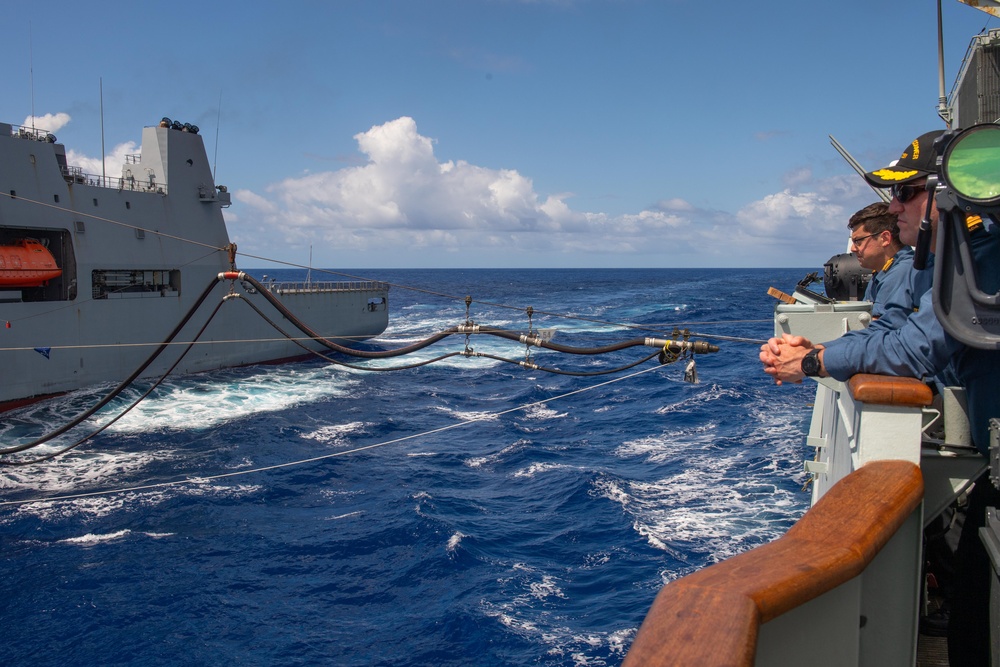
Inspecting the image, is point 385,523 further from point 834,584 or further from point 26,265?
point 26,265

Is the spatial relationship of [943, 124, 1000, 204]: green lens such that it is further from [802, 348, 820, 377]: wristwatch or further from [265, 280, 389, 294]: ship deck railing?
[265, 280, 389, 294]: ship deck railing

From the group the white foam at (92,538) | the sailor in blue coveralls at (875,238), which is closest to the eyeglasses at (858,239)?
the sailor in blue coveralls at (875,238)

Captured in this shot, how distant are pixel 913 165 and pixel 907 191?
0.11m

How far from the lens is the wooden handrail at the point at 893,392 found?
2.49m

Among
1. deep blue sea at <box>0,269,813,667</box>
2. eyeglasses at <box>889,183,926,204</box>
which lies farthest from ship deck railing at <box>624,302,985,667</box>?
deep blue sea at <box>0,269,813,667</box>

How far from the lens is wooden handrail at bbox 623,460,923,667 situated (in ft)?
4.82

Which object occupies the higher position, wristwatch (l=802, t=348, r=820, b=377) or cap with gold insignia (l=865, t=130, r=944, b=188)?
cap with gold insignia (l=865, t=130, r=944, b=188)

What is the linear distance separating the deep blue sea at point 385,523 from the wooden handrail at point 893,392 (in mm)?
4103

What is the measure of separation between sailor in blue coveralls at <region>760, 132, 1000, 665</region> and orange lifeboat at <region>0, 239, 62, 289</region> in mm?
25422

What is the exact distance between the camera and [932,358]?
256 cm

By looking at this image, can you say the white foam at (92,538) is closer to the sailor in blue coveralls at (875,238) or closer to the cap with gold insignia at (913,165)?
the sailor in blue coveralls at (875,238)

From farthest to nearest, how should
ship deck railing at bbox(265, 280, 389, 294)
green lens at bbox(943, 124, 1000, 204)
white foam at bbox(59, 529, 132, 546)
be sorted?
ship deck railing at bbox(265, 280, 389, 294) → white foam at bbox(59, 529, 132, 546) → green lens at bbox(943, 124, 1000, 204)

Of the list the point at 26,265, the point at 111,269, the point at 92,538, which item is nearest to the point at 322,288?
the point at 111,269

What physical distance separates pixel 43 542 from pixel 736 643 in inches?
566
